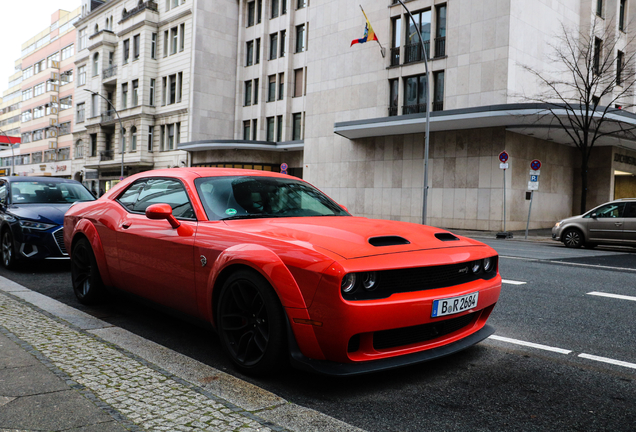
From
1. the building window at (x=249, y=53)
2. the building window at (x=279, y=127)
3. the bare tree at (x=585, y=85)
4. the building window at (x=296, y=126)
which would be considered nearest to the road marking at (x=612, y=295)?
the bare tree at (x=585, y=85)

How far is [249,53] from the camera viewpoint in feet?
137

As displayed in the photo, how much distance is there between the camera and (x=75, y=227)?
575 centimetres

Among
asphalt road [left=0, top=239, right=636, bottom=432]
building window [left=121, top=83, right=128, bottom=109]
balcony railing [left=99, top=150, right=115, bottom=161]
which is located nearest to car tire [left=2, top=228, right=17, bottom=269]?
asphalt road [left=0, top=239, right=636, bottom=432]

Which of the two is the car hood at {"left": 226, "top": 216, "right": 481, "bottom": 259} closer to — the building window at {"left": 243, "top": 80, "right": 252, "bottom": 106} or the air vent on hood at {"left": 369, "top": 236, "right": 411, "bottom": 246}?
the air vent on hood at {"left": 369, "top": 236, "right": 411, "bottom": 246}

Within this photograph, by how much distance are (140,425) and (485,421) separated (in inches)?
69.4

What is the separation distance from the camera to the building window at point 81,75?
54500mm

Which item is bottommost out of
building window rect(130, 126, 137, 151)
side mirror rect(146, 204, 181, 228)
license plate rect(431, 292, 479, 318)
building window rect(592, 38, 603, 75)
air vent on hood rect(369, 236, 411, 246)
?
license plate rect(431, 292, 479, 318)

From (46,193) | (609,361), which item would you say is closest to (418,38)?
(46,193)

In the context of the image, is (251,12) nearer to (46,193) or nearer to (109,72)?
(109,72)

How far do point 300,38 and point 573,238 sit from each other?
88.8 ft

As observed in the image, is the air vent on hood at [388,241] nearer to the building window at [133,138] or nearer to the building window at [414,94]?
the building window at [414,94]

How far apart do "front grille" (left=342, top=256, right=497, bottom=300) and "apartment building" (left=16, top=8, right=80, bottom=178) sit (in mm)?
61081

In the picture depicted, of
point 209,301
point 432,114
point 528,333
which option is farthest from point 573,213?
point 209,301

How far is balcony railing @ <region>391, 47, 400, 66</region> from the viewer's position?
27.5 meters
